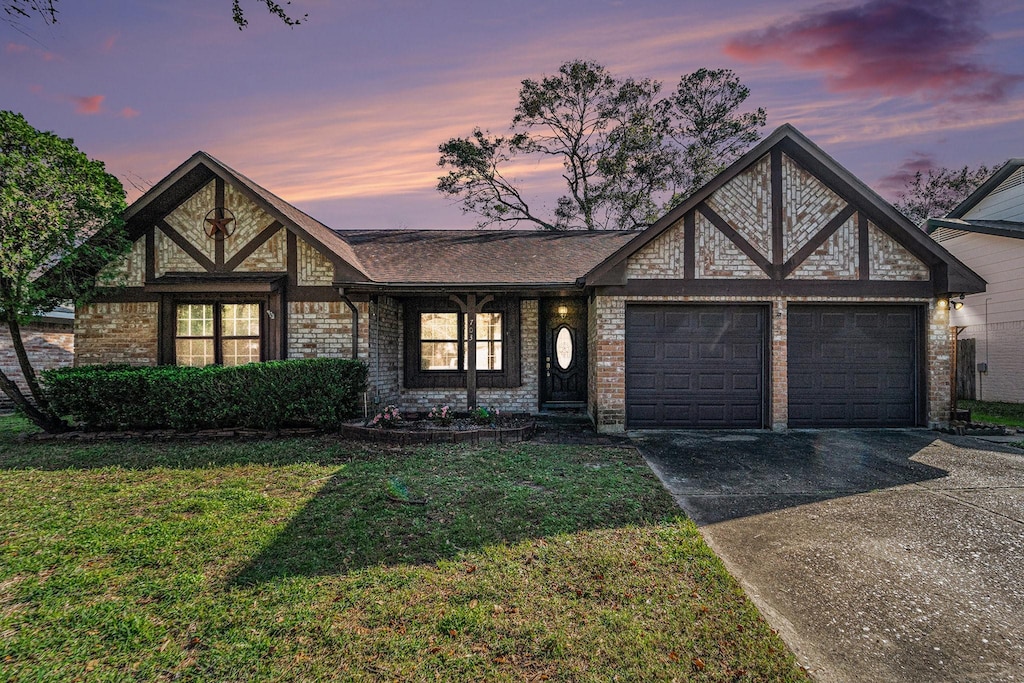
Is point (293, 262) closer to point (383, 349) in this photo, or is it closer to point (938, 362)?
point (383, 349)

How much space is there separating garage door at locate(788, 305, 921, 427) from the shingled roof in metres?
4.72

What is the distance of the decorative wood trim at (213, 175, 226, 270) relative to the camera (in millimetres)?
9750

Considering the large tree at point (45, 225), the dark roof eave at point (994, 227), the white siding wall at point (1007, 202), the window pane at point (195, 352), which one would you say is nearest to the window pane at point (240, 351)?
the window pane at point (195, 352)

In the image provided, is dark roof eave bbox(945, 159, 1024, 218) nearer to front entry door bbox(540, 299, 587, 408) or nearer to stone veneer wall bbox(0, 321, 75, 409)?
front entry door bbox(540, 299, 587, 408)

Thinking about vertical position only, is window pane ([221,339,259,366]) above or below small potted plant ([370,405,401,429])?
above

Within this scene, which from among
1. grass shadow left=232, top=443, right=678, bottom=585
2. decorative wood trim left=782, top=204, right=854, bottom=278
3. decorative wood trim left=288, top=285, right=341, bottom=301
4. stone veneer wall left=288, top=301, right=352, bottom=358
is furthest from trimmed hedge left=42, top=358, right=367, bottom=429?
decorative wood trim left=782, top=204, right=854, bottom=278

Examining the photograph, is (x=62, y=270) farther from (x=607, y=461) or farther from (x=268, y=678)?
(x=607, y=461)

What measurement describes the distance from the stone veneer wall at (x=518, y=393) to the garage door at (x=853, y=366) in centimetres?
544

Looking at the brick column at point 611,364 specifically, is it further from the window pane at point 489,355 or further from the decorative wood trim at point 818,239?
the decorative wood trim at point 818,239

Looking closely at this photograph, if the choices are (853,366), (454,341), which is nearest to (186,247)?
(454,341)

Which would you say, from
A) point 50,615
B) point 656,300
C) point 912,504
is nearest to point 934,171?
point 656,300

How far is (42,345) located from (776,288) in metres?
19.6

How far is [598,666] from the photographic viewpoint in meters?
2.51

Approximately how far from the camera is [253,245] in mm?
9758
